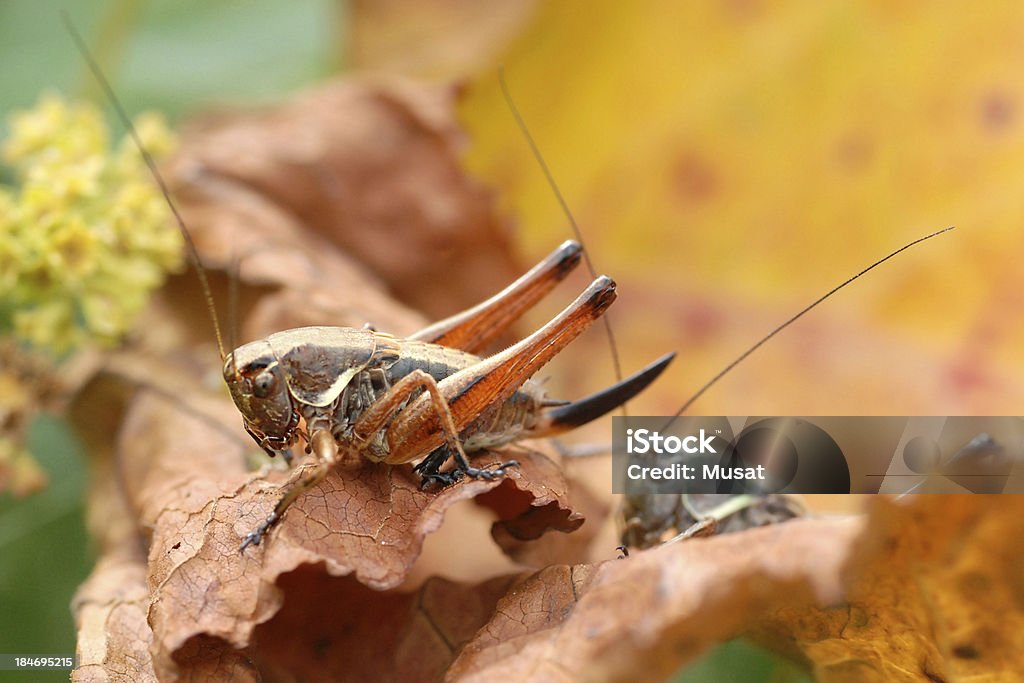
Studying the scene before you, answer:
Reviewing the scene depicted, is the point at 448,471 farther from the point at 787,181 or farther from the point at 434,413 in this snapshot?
the point at 787,181

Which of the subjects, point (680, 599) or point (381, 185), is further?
point (381, 185)

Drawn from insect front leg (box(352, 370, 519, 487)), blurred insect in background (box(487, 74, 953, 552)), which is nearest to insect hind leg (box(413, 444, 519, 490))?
insect front leg (box(352, 370, 519, 487))

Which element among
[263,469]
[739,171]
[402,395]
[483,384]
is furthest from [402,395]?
[739,171]

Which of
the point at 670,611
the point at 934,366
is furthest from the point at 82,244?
the point at 934,366

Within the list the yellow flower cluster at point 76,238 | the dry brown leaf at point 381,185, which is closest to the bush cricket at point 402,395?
the yellow flower cluster at point 76,238

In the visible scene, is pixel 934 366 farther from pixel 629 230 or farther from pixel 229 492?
pixel 229 492
